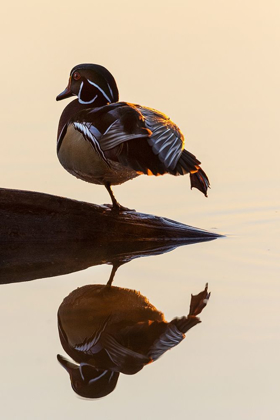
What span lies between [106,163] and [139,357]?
5.51ft

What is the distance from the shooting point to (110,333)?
15.2 ft

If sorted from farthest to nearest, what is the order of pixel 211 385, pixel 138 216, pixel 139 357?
pixel 138 216 < pixel 139 357 < pixel 211 385

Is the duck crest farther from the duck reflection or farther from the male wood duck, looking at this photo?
the duck reflection

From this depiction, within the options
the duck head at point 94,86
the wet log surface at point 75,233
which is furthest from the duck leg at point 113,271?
the duck head at point 94,86

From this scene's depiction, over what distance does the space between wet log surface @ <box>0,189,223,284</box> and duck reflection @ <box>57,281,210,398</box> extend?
0.59m

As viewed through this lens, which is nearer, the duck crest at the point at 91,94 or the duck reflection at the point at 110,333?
the duck reflection at the point at 110,333

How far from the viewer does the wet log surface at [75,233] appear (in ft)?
19.4

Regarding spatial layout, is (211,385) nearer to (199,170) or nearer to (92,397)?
(92,397)

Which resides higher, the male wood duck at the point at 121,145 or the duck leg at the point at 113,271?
the male wood duck at the point at 121,145

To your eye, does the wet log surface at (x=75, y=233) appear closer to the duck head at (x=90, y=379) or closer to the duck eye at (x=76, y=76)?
the duck eye at (x=76, y=76)

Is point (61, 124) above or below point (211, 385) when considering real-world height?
above

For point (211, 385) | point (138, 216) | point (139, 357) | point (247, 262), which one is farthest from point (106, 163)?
point (211, 385)

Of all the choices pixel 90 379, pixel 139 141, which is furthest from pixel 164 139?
pixel 90 379

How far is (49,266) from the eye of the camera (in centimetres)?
571
